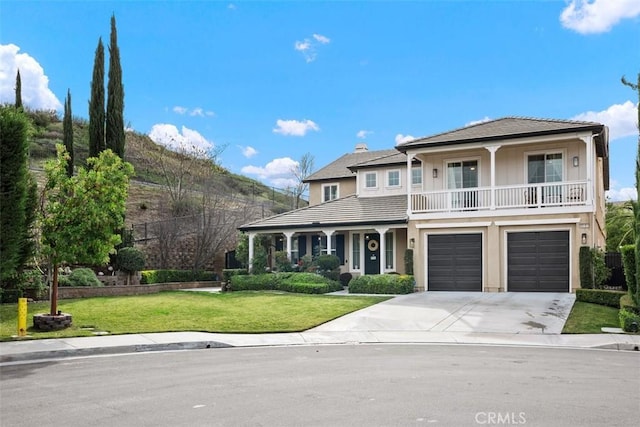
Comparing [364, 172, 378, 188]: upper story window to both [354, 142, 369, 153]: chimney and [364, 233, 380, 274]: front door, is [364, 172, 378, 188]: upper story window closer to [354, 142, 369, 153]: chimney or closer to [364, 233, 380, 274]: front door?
[364, 233, 380, 274]: front door

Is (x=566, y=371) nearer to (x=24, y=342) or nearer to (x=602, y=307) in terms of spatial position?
(x=602, y=307)

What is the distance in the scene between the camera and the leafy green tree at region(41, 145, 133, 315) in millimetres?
13703

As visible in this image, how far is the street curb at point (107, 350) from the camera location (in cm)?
1045

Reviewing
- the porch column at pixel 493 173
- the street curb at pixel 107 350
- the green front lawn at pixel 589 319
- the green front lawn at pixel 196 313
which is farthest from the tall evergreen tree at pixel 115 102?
the green front lawn at pixel 589 319

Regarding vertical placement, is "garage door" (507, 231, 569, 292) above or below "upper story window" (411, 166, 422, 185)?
below

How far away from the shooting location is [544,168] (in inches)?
910

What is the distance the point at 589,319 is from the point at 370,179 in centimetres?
1609

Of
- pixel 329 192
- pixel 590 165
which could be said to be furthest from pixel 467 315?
pixel 329 192

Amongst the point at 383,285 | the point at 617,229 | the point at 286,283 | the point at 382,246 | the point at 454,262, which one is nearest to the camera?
the point at 383,285

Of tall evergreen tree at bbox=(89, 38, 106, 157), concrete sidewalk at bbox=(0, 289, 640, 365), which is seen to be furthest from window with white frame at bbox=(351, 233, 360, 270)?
tall evergreen tree at bbox=(89, 38, 106, 157)

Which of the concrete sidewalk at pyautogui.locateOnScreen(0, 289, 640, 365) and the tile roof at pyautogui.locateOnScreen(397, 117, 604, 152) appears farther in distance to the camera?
the tile roof at pyautogui.locateOnScreen(397, 117, 604, 152)

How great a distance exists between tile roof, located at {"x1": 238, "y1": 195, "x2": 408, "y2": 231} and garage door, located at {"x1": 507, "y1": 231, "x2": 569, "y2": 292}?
489 centimetres

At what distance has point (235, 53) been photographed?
2600cm

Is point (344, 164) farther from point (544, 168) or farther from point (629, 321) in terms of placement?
point (629, 321)
